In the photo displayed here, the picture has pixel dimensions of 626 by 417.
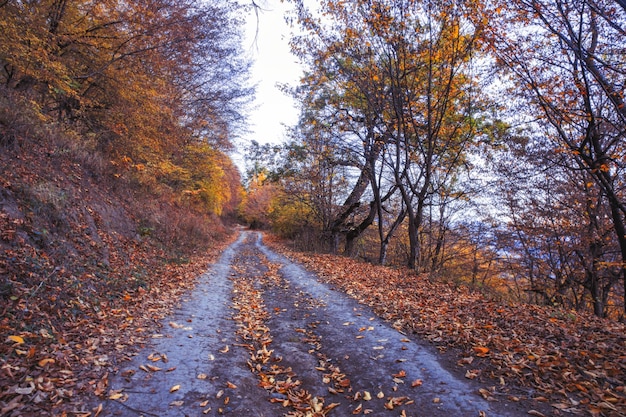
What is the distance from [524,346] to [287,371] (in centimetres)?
333

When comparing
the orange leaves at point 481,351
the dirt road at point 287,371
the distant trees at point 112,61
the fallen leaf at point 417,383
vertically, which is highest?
the distant trees at point 112,61

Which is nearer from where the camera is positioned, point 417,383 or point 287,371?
point 417,383

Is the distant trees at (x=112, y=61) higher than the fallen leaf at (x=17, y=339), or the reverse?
the distant trees at (x=112, y=61)

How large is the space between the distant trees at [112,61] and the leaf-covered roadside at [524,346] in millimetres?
9981

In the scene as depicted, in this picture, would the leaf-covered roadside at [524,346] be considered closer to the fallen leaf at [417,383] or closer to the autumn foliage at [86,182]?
the fallen leaf at [417,383]

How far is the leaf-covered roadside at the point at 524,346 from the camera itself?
3.64 metres

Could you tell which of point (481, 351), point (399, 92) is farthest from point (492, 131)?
point (481, 351)

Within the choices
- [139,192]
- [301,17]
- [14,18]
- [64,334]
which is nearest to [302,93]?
[301,17]

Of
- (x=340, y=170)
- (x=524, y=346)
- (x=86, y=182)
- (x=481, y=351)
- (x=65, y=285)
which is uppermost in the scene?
(x=340, y=170)

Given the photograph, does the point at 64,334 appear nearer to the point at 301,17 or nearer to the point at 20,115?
the point at 20,115

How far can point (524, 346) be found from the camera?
187 inches

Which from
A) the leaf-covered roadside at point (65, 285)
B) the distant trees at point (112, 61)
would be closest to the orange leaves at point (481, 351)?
the leaf-covered roadside at point (65, 285)

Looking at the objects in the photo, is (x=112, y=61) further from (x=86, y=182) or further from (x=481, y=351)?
(x=481, y=351)

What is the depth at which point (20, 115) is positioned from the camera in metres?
8.99
